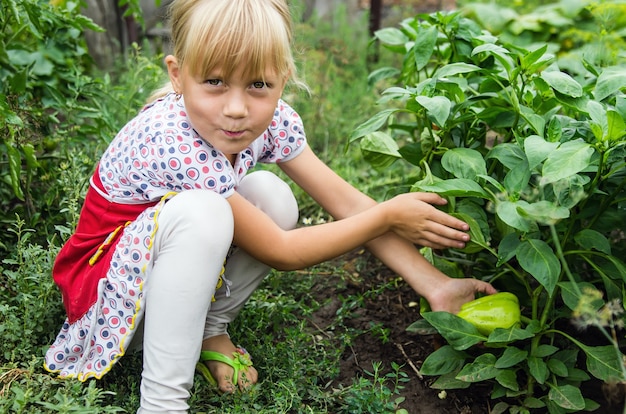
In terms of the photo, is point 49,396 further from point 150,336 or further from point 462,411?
point 462,411

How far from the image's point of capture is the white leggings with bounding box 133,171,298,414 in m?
1.63

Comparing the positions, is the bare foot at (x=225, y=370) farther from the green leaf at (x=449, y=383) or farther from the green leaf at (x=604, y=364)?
the green leaf at (x=604, y=364)

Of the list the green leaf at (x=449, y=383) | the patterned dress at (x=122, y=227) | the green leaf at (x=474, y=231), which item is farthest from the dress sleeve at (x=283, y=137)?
the green leaf at (x=449, y=383)

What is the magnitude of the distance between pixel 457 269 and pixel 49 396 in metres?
1.07

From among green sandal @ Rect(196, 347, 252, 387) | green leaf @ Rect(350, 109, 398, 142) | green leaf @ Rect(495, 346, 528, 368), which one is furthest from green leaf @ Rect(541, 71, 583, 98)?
green sandal @ Rect(196, 347, 252, 387)

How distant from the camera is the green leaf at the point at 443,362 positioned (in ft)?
6.02

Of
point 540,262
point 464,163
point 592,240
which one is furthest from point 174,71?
point 592,240

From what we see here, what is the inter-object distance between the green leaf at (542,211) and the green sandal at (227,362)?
2.65 feet

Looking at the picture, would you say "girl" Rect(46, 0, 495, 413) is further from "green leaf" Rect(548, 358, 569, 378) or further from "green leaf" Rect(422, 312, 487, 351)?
"green leaf" Rect(548, 358, 569, 378)

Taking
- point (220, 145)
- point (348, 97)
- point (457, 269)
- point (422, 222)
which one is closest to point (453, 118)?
point (422, 222)

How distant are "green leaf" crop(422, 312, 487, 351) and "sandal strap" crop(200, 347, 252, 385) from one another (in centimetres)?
47

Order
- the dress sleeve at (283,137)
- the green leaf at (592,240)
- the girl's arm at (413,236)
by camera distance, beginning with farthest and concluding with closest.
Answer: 1. the dress sleeve at (283,137)
2. the girl's arm at (413,236)
3. the green leaf at (592,240)

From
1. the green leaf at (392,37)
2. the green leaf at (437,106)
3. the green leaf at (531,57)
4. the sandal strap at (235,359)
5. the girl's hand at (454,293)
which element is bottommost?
the sandal strap at (235,359)

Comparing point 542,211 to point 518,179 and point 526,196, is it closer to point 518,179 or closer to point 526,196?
point 526,196
